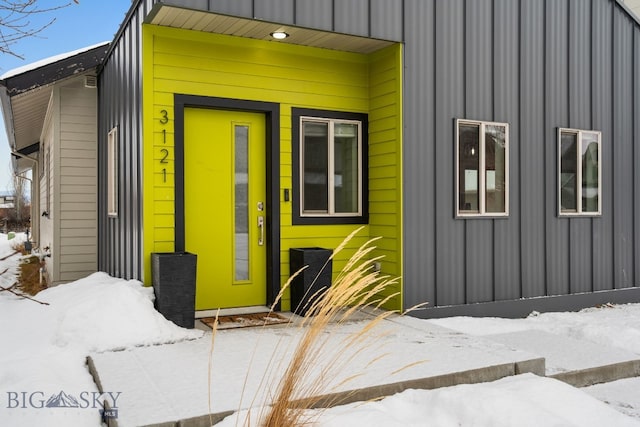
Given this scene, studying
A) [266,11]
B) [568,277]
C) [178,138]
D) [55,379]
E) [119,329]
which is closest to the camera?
[55,379]

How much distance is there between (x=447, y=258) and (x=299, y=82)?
240 centimetres

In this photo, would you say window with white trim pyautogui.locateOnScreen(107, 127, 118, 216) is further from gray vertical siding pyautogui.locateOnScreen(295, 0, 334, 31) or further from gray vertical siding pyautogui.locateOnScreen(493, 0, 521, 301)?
gray vertical siding pyautogui.locateOnScreen(493, 0, 521, 301)

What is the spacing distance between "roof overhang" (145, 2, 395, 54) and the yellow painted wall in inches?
5.1

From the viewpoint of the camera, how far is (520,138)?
20.8 feet

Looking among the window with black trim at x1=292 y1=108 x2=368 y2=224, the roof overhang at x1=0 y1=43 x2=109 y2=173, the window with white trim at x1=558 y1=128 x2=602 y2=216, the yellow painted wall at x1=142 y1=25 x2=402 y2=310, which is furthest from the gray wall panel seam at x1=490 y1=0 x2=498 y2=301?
the roof overhang at x1=0 y1=43 x2=109 y2=173

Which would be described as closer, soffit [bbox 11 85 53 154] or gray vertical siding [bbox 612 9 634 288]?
gray vertical siding [bbox 612 9 634 288]

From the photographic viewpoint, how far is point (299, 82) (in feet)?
18.9

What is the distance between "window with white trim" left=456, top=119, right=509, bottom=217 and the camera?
234 inches

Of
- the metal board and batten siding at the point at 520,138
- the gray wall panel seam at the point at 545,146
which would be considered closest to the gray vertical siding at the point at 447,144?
the metal board and batten siding at the point at 520,138

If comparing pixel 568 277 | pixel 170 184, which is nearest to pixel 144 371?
pixel 170 184

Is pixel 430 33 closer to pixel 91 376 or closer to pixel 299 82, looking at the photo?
pixel 299 82

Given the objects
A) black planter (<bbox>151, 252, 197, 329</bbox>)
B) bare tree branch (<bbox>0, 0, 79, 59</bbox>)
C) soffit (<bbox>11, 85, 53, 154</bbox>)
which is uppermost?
soffit (<bbox>11, 85, 53, 154</bbox>)

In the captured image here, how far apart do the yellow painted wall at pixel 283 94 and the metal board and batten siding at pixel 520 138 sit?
26cm

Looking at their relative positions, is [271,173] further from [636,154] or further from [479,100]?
[636,154]
